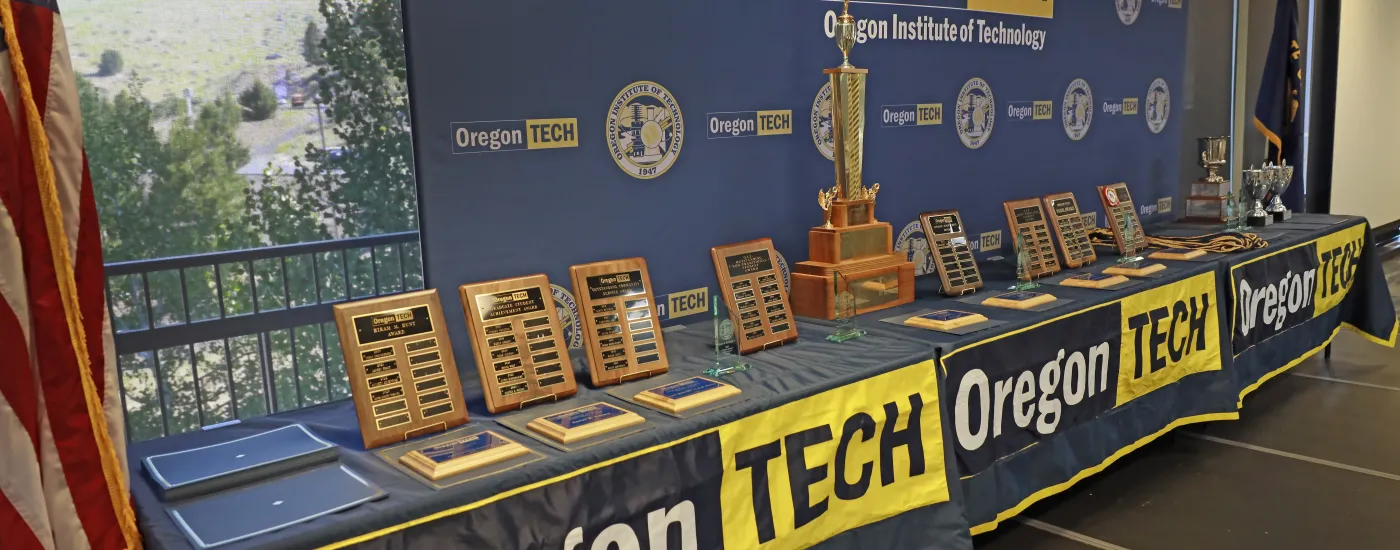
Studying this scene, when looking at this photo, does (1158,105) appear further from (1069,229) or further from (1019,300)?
(1019,300)

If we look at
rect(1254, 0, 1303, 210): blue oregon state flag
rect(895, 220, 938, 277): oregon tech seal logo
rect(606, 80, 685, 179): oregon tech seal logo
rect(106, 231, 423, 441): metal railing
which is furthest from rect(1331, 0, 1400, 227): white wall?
rect(106, 231, 423, 441): metal railing

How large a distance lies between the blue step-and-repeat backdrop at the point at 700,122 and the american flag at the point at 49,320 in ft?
2.40

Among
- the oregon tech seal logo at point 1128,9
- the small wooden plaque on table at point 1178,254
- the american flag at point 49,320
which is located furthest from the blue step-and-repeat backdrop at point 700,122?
the american flag at point 49,320

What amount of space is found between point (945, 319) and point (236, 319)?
167 centimetres

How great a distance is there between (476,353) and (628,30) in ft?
3.07

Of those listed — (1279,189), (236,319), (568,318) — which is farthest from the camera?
(1279,189)

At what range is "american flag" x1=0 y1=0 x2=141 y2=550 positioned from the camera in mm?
1149

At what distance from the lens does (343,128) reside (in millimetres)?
3123

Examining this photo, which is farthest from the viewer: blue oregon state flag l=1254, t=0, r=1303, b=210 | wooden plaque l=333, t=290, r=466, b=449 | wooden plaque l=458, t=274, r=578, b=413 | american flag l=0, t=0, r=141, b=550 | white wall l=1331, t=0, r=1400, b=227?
white wall l=1331, t=0, r=1400, b=227

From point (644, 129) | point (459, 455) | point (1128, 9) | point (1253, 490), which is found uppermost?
point (1128, 9)

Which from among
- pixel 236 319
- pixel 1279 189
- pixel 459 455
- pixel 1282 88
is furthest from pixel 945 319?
pixel 1282 88

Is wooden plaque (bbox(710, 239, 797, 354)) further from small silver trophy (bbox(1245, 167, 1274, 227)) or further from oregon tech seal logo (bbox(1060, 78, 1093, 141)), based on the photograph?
small silver trophy (bbox(1245, 167, 1274, 227))

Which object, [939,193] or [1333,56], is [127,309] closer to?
[939,193]

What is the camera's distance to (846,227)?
2.45 m
